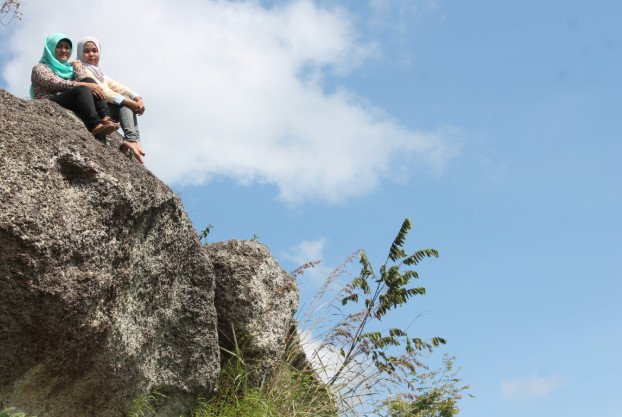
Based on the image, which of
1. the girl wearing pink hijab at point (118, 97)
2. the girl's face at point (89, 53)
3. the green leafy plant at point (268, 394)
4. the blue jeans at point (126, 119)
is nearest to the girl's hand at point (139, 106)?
the girl wearing pink hijab at point (118, 97)

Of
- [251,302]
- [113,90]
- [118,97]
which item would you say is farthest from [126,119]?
[251,302]

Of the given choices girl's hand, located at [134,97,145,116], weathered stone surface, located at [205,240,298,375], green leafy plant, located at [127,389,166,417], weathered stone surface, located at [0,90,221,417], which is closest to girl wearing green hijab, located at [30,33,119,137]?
weathered stone surface, located at [0,90,221,417]

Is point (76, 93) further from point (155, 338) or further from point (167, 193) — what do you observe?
point (155, 338)

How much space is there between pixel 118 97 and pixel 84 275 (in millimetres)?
2514

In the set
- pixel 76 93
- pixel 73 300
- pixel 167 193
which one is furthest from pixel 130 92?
pixel 73 300

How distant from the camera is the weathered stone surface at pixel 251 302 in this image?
7.59 m

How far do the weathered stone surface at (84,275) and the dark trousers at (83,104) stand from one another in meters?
0.30

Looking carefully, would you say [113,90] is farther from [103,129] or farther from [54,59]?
[103,129]

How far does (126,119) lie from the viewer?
25.1 ft

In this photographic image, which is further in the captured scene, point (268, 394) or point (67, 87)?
point (268, 394)

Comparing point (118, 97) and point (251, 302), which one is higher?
point (118, 97)

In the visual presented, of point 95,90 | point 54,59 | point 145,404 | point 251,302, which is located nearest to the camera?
point 145,404

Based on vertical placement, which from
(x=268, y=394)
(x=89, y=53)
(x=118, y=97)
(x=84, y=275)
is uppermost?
(x=89, y=53)

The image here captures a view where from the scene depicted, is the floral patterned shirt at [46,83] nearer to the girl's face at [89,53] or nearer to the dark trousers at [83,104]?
the dark trousers at [83,104]
